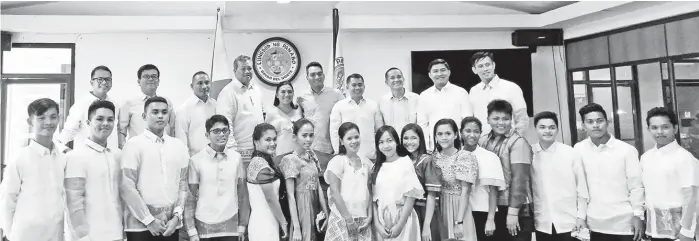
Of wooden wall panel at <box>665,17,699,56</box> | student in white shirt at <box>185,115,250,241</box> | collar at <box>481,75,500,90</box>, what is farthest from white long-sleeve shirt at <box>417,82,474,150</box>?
wooden wall panel at <box>665,17,699,56</box>

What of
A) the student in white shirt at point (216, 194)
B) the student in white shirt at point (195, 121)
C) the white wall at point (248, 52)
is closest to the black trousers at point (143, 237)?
the student in white shirt at point (216, 194)

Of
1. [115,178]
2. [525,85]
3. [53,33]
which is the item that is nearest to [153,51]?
[53,33]

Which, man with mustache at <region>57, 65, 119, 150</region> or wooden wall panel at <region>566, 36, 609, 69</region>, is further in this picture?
wooden wall panel at <region>566, 36, 609, 69</region>

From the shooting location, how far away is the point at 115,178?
288cm

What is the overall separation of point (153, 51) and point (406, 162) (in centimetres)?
430

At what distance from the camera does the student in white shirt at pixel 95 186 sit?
2.73 metres

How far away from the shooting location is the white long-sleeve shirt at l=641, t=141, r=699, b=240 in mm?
3010

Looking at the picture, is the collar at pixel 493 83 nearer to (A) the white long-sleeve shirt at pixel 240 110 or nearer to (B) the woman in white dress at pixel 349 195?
(B) the woman in white dress at pixel 349 195

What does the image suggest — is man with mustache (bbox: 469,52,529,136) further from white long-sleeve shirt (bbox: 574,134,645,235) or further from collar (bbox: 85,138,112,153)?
collar (bbox: 85,138,112,153)

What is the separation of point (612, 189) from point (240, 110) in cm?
265

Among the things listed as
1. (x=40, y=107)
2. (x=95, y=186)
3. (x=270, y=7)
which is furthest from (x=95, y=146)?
(x=270, y=7)

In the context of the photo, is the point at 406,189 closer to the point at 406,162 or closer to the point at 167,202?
the point at 406,162

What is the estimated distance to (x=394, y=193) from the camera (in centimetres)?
305

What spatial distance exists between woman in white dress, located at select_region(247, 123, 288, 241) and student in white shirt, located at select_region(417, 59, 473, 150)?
1.39 metres
